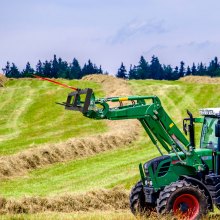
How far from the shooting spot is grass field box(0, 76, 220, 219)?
21.0 meters

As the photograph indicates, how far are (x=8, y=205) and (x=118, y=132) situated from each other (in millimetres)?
14755

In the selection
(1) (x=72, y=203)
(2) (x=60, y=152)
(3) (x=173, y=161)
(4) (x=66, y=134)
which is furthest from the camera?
(4) (x=66, y=134)

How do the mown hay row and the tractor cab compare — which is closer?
the tractor cab

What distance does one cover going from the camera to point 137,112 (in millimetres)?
13398

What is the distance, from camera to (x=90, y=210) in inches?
689

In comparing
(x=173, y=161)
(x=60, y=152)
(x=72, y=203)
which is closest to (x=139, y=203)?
(x=173, y=161)

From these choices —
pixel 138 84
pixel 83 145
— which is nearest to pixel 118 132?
pixel 83 145

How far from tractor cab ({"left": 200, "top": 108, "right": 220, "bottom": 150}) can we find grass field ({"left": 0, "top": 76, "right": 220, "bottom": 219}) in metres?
2.67

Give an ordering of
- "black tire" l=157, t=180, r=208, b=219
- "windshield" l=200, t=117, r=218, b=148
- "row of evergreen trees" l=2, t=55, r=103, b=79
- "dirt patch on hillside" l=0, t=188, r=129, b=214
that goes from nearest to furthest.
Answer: "black tire" l=157, t=180, r=208, b=219 → "windshield" l=200, t=117, r=218, b=148 → "dirt patch on hillside" l=0, t=188, r=129, b=214 → "row of evergreen trees" l=2, t=55, r=103, b=79

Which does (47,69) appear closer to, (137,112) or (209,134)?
(209,134)

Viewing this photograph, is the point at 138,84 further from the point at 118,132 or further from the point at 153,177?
the point at 153,177

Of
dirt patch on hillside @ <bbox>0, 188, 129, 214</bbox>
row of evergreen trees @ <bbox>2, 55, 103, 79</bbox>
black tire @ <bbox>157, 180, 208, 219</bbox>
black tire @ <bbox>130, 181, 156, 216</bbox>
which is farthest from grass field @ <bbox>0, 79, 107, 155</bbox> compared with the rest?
A: row of evergreen trees @ <bbox>2, 55, 103, 79</bbox>

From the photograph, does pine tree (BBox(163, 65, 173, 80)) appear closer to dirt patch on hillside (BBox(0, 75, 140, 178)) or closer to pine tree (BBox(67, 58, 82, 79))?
pine tree (BBox(67, 58, 82, 79))

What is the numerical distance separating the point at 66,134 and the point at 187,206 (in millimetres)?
18277
